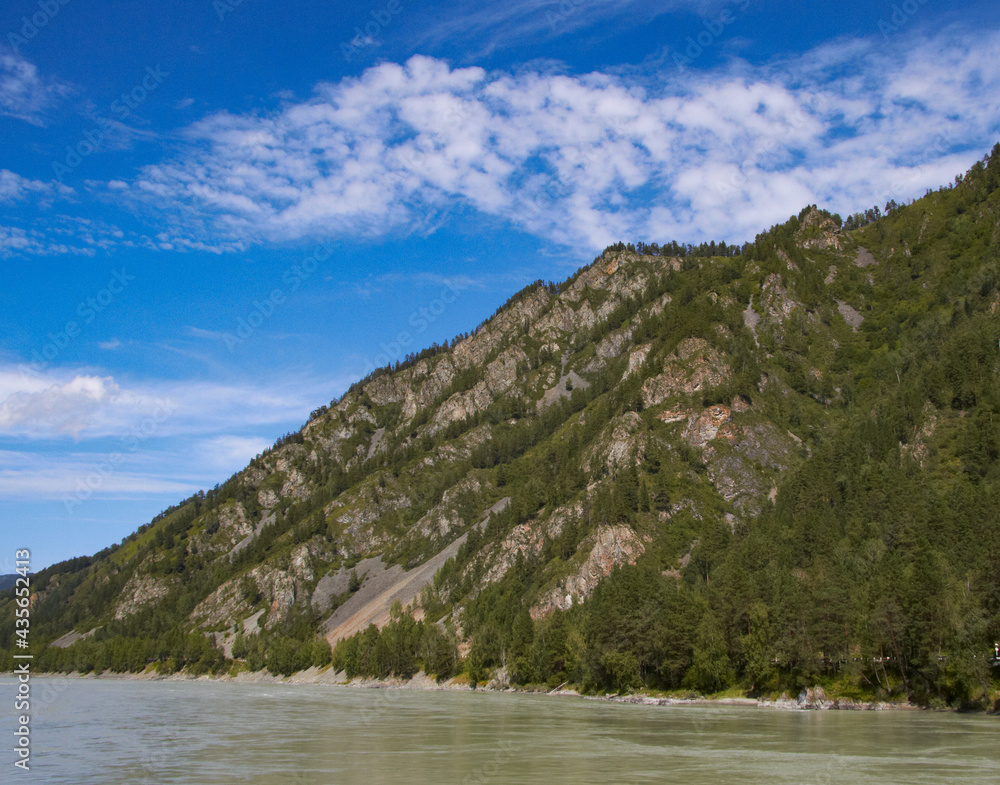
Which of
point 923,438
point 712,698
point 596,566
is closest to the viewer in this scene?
point 712,698

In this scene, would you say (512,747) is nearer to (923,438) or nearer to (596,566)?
(596,566)

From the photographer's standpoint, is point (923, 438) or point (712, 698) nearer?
point (712, 698)

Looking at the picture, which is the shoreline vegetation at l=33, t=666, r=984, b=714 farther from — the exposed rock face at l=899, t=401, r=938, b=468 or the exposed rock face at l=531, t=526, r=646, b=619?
the exposed rock face at l=899, t=401, r=938, b=468

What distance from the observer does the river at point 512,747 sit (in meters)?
38.1

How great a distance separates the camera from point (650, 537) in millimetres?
178125

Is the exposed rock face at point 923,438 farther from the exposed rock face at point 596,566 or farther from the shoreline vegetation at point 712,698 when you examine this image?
the shoreline vegetation at point 712,698

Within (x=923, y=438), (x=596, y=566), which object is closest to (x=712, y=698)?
(x=596, y=566)

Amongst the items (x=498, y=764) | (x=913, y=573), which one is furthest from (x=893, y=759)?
(x=913, y=573)

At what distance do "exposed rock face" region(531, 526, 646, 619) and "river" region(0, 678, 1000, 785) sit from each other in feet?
288

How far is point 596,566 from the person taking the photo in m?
174

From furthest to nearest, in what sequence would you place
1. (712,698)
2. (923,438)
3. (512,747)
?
(923,438) → (712,698) → (512,747)

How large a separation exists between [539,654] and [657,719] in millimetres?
64463

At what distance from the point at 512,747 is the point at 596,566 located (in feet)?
416

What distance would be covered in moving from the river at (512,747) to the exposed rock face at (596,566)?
8776cm
